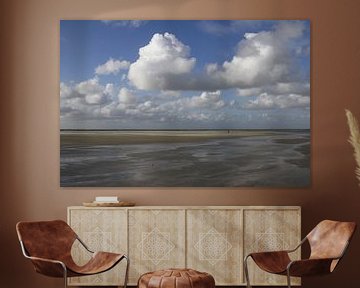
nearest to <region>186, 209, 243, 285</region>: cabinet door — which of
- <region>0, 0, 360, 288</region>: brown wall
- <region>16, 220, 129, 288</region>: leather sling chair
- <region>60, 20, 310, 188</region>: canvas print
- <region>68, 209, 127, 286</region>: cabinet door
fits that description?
<region>0, 0, 360, 288</region>: brown wall

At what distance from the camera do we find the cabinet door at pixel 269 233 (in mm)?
6828

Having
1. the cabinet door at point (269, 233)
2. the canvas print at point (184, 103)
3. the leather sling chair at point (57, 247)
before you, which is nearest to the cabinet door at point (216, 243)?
the cabinet door at point (269, 233)

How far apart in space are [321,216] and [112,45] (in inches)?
111

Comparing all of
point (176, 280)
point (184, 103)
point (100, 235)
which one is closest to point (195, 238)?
point (100, 235)

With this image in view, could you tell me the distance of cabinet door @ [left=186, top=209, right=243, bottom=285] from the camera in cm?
681

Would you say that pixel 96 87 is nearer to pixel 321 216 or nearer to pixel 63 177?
pixel 63 177

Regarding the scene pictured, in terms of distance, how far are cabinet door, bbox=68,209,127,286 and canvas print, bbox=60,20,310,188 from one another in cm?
50

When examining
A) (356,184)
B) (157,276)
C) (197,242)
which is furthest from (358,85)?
(157,276)

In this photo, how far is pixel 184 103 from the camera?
7.34m

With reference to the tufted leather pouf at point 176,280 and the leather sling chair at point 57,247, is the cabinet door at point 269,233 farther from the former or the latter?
the leather sling chair at point 57,247

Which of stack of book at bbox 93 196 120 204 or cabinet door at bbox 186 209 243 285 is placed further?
stack of book at bbox 93 196 120 204

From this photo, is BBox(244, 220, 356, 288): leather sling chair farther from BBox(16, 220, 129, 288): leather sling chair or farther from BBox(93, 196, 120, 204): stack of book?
BBox(93, 196, 120, 204): stack of book

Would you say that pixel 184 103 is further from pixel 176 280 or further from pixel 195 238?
pixel 176 280

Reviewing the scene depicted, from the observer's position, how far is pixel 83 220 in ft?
22.6
